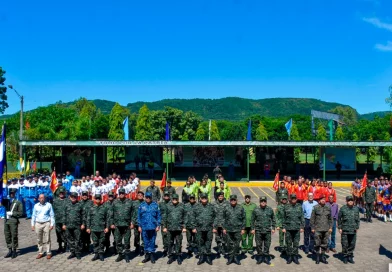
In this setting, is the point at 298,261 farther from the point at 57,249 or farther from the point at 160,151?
the point at 160,151

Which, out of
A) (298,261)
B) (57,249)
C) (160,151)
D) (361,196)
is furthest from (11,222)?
(160,151)

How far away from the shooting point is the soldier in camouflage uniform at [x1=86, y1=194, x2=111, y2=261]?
9.92 metres

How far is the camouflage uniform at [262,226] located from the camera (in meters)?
9.76

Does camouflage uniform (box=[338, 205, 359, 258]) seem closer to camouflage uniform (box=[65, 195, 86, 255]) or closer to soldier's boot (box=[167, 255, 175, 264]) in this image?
soldier's boot (box=[167, 255, 175, 264])

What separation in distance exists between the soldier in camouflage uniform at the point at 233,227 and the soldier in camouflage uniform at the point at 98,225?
119 inches

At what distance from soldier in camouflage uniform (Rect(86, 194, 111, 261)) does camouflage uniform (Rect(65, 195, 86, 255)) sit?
0.29 m

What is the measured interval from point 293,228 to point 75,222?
5.54 meters

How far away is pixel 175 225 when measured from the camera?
9867mm

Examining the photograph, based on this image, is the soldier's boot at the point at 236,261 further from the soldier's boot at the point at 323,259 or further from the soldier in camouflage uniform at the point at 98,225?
the soldier in camouflage uniform at the point at 98,225

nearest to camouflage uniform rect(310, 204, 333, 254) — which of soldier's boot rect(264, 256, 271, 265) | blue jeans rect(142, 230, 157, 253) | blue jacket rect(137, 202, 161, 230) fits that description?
soldier's boot rect(264, 256, 271, 265)

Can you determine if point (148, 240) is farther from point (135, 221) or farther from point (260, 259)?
point (260, 259)

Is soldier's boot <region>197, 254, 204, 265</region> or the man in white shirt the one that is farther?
the man in white shirt

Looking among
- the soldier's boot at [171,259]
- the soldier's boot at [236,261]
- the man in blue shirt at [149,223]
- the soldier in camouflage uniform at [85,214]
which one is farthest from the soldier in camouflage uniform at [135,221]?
the soldier's boot at [236,261]

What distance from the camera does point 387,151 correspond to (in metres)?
34.4
